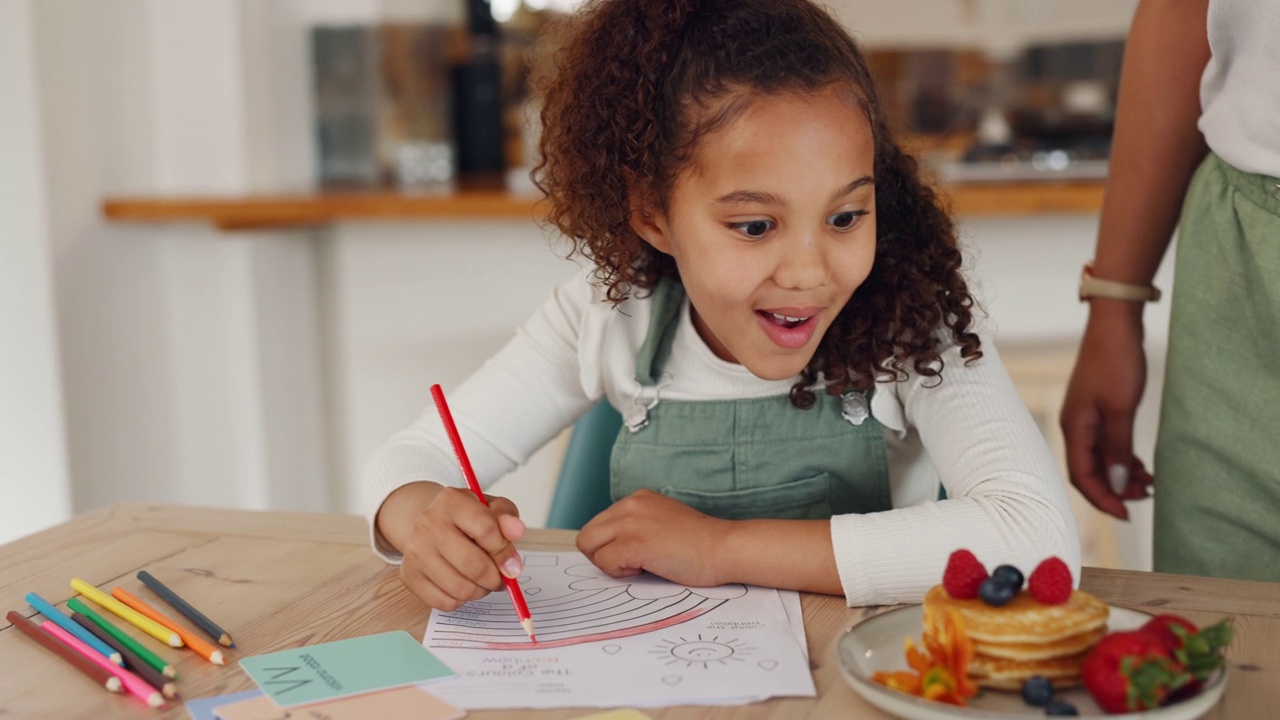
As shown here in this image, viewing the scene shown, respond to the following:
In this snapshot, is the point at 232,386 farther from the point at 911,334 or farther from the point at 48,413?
the point at 911,334

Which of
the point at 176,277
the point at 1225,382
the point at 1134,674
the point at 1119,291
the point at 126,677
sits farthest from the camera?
the point at 176,277

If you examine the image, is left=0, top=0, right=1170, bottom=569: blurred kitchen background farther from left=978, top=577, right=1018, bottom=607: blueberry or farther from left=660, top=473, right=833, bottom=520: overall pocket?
left=978, top=577, right=1018, bottom=607: blueberry

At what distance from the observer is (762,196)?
37.3 inches

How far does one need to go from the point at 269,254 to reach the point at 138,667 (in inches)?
74.4

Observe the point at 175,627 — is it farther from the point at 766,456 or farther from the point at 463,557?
the point at 766,456

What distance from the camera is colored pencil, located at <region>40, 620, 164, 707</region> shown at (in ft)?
2.28

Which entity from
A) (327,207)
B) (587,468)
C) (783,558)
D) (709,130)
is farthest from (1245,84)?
(327,207)

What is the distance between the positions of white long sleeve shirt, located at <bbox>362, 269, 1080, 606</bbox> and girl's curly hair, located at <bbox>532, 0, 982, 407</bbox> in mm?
34

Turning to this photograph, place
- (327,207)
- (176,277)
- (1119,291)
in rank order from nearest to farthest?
(1119,291), (327,207), (176,277)

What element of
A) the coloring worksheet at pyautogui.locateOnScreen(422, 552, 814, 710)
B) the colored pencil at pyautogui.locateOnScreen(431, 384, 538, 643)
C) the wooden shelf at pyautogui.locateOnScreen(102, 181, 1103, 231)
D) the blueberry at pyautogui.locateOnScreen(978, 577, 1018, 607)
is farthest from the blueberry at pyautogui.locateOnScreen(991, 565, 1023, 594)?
the wooden shelf at pyautogui.locateOnScreen(102, 181, 1103, 231)

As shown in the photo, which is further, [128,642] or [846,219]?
[846,219]

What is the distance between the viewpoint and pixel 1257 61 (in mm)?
1026

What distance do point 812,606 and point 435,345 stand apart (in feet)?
5.80

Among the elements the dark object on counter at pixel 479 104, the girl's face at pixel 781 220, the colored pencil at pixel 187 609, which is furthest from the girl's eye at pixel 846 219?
the dark object on counter at pixel 479 104
